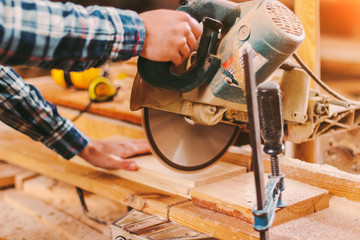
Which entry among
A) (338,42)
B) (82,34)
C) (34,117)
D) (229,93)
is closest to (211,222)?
(229,93)

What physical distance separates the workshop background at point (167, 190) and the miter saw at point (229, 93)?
13cm

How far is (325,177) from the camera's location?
1699 mm

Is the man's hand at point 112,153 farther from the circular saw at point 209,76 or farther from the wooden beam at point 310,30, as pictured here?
the wooden beam at point 310,30

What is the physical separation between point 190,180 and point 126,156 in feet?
1.44

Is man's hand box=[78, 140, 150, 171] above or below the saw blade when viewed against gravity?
below

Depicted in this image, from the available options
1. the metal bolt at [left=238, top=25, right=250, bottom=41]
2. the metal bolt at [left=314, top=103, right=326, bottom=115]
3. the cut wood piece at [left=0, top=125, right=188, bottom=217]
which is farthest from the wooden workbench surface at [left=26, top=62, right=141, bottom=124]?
the metal bolt at [left=238, top=25, right=250, bottom=41]

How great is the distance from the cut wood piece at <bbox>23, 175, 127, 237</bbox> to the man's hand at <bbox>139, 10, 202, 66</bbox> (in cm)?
105

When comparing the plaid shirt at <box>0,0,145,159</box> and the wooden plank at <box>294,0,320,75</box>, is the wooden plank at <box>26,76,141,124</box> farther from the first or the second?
the plaid shirt at <box>0,0,145,159</box>

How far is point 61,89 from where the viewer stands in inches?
136

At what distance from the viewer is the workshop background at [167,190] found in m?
1.53

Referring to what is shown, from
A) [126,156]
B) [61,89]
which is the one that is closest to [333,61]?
[61,89]

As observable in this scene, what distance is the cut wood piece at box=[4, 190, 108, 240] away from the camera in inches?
80.0

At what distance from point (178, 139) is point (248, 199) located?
1.34 feet

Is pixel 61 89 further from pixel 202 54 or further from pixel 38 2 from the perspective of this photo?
pixel 38 2
